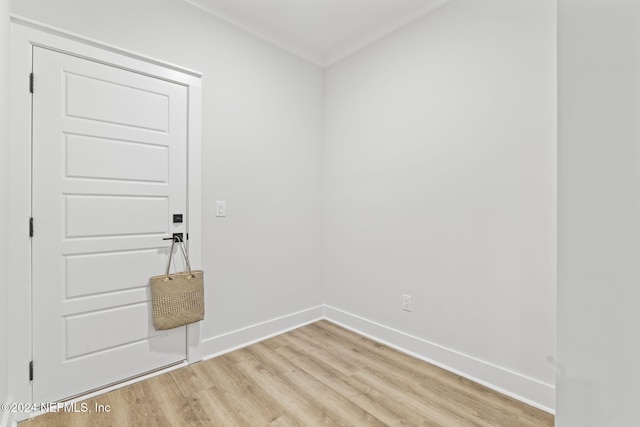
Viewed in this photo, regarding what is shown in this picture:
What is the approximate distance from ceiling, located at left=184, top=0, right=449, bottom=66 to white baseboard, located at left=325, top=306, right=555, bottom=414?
2.47m

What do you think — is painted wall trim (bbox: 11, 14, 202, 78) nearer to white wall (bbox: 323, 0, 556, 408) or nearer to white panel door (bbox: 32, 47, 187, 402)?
white panel door (bbox: 32, 47, 187, 402)

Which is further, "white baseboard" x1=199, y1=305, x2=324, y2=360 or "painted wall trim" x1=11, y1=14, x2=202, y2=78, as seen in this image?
"white baseboard" x1=199, y1=305, x2=324, y2=360

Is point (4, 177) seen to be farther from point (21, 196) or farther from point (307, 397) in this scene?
point (307, 397)

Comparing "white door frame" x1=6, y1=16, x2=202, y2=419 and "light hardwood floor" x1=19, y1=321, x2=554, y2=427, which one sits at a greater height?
"white door frame" x1=6, y1=16, x2=202, y2=419

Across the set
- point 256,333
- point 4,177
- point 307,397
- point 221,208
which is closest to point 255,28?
point 221,208

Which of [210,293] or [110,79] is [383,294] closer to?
[210,293]

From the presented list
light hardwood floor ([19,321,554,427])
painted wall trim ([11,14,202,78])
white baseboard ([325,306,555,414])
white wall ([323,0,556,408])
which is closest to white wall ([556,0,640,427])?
light hardwood floor ([19,321,554,427])

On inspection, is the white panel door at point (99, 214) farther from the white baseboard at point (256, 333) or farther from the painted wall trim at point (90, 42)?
the white baseboard at point (256, 333)

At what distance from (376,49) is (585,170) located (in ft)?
8.80

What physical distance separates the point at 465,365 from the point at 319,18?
111 inches

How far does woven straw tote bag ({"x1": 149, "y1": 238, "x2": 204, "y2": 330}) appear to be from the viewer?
6.40 feet

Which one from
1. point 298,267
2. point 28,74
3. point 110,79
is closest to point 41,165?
point 28,74

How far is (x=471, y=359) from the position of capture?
200cm

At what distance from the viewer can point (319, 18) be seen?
2.45 m
